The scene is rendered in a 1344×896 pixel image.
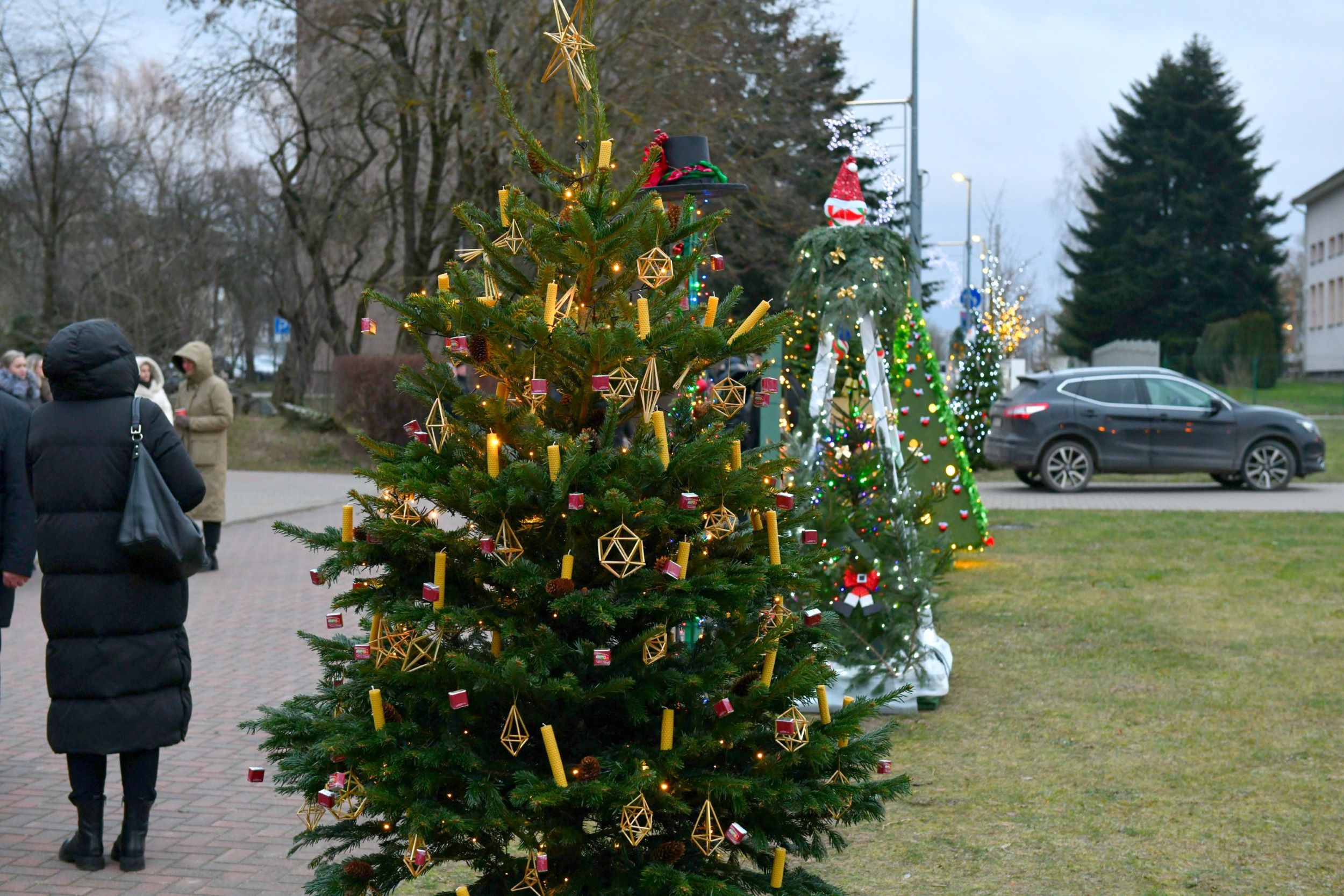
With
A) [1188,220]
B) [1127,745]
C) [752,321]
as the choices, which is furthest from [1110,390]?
[1188,220]

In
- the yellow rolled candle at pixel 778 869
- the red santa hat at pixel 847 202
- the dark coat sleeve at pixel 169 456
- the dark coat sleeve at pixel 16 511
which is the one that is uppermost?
the red santa hat at pixel 847 202

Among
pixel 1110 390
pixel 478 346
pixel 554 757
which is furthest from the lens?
pixel 1110 390

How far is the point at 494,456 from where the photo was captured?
125 inches

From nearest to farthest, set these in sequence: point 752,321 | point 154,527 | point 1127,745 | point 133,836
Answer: point 752,321 < point 154,527 < point 133,836 < point 1127,745

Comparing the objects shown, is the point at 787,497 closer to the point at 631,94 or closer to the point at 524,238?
the point at 524,238

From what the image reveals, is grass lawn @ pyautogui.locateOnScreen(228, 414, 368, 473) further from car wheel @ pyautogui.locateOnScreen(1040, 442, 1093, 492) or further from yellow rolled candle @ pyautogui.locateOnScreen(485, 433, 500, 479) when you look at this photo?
yellow rolled candle @ pyautogui.locateOnScreen(485, 433, 500, 479)

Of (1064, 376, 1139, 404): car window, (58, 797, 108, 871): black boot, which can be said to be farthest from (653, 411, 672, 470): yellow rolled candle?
(1064, 376, 1139, 404): car window

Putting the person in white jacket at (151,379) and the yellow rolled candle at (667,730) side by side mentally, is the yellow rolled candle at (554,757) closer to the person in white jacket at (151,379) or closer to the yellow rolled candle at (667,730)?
the yellow rolled candle at (667,730)

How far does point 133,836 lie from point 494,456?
8.39 feet

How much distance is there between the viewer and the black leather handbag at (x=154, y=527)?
4.56 m

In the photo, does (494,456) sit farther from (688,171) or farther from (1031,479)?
(1031,479)

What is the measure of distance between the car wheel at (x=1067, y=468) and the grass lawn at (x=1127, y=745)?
7724 millimetres

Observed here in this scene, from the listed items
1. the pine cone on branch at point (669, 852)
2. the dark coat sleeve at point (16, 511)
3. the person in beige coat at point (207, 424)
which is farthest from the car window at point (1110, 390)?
the pine cone on branch at point (669, 852)

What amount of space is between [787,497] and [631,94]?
19353 mm
